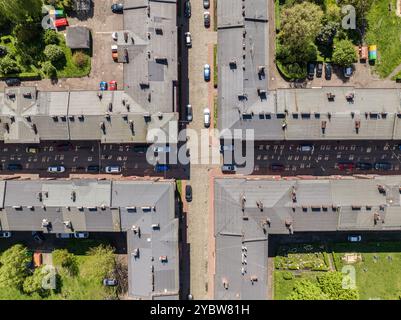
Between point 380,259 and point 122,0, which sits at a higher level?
point 122,0

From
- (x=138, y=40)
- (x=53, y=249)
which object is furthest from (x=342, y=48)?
(x=53, y=249)

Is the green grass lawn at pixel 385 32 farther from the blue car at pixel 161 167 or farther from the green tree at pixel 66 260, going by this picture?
the green tree at pixel 66 260

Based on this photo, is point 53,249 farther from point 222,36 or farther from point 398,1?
point 398,1

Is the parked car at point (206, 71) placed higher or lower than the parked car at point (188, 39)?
lower

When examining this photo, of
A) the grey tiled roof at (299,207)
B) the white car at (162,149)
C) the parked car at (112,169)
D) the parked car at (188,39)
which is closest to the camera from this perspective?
the grey tiled roof at (299,207)

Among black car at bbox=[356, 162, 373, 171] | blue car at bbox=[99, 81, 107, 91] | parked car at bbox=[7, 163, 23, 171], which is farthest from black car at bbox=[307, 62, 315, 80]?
parked car at bbox=[7, 163, 23, 171]

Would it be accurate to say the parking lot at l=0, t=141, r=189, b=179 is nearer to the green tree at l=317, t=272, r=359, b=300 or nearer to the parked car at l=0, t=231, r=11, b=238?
the parked car at l=0, t=231, r=11, b=238

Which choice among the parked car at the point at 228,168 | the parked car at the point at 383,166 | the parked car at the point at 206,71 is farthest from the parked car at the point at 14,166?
the parked car at the point at 383,166

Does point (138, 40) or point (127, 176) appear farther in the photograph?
point (127, 176)
